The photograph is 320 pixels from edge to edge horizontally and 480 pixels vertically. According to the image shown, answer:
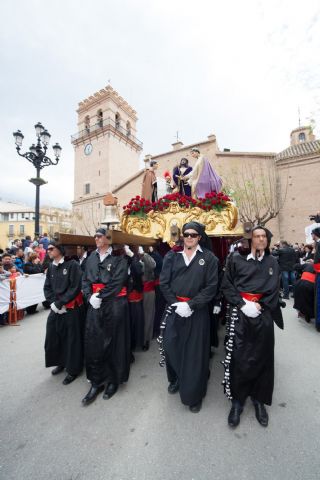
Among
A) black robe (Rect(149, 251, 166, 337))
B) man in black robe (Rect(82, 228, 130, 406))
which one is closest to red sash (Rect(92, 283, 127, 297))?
man in black robe (Rect(82, 228, 130, 406))

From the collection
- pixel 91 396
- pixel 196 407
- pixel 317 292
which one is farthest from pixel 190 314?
pixel 317 292

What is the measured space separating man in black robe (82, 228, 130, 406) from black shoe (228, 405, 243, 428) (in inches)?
54.2

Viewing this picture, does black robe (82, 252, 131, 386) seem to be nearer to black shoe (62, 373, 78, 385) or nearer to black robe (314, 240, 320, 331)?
black shoe (62, 373, 78, 385)

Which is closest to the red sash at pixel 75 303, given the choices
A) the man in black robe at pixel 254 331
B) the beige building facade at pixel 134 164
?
the man in black robe at pixel 254 331

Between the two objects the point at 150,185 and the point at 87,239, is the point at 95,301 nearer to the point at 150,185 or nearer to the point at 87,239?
the point at 87,239

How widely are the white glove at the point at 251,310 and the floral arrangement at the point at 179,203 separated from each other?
206 cm

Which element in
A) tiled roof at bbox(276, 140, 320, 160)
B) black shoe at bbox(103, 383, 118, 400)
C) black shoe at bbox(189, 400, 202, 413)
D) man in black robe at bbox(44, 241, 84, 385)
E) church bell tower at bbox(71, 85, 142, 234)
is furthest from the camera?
church bell tower at bbox(71, 85, 142, 234)

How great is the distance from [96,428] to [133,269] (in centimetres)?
208

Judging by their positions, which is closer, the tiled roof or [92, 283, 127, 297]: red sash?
[92, 283, 127, 297]: red sash

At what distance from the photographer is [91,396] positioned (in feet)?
9.11

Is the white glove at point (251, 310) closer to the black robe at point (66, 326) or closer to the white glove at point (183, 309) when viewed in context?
the white glove at point (183, 309)

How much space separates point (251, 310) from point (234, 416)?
1146 mm

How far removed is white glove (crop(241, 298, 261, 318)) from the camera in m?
2.42

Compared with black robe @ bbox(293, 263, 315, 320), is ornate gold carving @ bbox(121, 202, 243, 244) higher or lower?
higher
